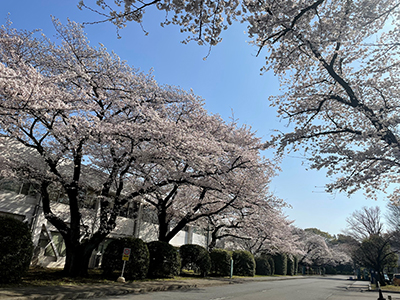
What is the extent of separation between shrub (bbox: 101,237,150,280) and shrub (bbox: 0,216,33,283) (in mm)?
4199

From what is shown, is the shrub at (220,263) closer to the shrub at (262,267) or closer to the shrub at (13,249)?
the shrub at (262,267)

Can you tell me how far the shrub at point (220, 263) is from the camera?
22016 mm

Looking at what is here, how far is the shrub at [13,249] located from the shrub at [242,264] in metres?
20.8

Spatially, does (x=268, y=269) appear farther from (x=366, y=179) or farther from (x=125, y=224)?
(x=366, y=179)

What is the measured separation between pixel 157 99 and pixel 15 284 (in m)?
8.89

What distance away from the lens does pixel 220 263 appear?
22141 mm

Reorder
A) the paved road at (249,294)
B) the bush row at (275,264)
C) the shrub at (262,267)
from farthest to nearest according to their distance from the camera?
the bush row at (275,264) → the shrub at (262,267) → the paved road at (249,294)

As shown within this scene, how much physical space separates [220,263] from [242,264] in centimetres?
522

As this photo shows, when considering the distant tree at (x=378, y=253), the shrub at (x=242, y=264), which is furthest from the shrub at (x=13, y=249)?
the distant tree at (x=378, y=253)

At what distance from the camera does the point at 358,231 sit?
129ft

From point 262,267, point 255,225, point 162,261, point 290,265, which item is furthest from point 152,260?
point 290,265

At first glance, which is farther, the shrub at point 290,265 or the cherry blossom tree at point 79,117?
the shrub at point 290,265

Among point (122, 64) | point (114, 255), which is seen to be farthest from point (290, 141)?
point (114, 255)

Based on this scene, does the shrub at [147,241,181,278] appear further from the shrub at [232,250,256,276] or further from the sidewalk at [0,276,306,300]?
the shrub at [232,250,256,276]
